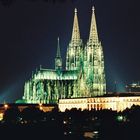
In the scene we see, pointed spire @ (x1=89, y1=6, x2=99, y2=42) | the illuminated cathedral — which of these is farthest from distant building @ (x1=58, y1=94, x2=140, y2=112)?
pointed spire @ (x1=89, y1=6, x2=99, y2=42)

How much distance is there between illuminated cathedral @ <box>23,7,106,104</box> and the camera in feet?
474

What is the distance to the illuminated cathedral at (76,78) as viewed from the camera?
474ft

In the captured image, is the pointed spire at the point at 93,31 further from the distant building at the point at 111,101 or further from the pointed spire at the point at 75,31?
the distant building at the point at 111,101

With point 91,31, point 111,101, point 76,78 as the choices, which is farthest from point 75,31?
point 111,101

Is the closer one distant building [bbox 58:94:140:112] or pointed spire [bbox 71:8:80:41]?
distant building [bbox 58:94:140:112]

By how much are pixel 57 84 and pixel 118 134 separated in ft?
308

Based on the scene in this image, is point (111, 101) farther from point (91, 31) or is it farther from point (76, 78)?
point (91, 31)

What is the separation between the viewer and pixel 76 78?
15012 centimetres

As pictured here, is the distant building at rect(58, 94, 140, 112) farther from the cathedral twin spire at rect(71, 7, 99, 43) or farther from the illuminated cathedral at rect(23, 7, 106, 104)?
the cathedral twin spire at rect(71, 7, 99, 43)

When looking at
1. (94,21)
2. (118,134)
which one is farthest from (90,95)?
(118,134)

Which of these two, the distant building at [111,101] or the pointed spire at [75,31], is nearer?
the distant building at [111,101]

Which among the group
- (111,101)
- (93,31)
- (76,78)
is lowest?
(111,101)

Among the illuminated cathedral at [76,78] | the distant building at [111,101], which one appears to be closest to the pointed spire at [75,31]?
the illuminated cathedral at [76,78]

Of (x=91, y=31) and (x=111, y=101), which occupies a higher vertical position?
(x=91, y=31)
